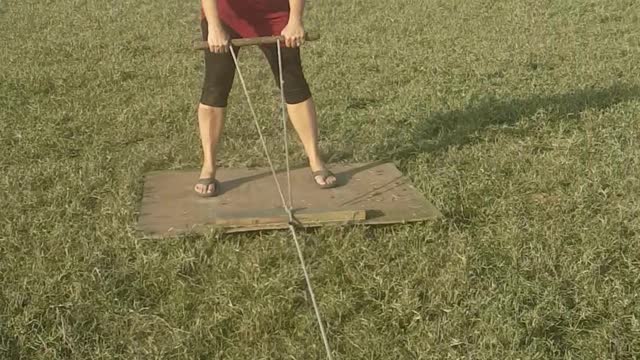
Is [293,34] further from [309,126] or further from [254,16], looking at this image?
[309,126]

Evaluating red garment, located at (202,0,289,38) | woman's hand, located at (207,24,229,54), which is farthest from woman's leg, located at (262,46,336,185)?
woman's hand, located at (207,24,229,54)

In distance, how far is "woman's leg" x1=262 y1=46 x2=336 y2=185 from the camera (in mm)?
4031

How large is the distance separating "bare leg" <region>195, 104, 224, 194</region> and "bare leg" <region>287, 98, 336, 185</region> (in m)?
0.38

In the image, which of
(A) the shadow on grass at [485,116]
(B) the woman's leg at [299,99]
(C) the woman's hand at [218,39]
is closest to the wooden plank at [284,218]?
(B) the woman's leg at [299,99]

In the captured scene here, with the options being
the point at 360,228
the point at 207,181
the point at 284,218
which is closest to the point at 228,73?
the point at 207,181

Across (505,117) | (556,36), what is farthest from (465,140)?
(556,36)

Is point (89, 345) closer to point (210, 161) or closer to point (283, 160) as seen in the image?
point (210, 161)

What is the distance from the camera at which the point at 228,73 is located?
4016mm

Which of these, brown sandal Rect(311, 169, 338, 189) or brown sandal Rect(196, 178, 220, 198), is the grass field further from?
brown sandal Rect(311, 169, 338, 189)

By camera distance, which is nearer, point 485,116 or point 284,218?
point 284,218

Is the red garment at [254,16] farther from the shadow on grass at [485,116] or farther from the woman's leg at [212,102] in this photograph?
the shadow on grass at [485,116]

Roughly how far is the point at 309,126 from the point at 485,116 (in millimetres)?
1821

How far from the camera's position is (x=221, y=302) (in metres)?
3.04

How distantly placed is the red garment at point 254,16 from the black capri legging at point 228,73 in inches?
2.8
